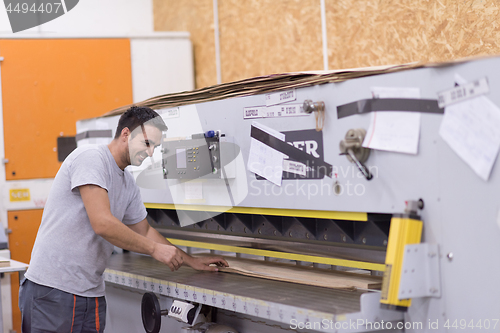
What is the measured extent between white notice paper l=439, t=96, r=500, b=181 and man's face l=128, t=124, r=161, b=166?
103 cm

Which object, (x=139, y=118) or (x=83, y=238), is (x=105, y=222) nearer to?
(x=83, y=238)

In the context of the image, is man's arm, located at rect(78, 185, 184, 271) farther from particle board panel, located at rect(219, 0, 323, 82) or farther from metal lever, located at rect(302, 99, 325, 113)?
particle board panel, located at rect(219, 0, 323, 82)

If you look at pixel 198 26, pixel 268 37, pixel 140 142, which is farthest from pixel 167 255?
pixel 198 26

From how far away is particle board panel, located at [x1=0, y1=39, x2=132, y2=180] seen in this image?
3594mm

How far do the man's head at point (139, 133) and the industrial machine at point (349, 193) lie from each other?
7.3 inches

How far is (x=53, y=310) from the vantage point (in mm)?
1868

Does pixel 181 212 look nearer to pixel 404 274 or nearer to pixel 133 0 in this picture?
pixel 404 274

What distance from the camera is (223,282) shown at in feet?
6.07

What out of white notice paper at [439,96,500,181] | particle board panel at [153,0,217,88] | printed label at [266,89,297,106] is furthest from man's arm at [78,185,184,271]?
particle board panel at [153,0,217,88]

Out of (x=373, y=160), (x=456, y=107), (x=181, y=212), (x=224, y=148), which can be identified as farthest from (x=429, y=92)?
(x=181, y=212)

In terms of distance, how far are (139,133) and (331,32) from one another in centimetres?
147

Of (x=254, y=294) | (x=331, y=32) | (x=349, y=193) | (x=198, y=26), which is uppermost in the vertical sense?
(x=198, y=26)

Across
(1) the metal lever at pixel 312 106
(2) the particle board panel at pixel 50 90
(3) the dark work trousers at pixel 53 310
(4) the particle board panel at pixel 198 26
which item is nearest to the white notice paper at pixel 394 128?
(1) the metal lever at pixel 312 106

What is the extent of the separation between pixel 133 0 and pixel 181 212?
2770mm
